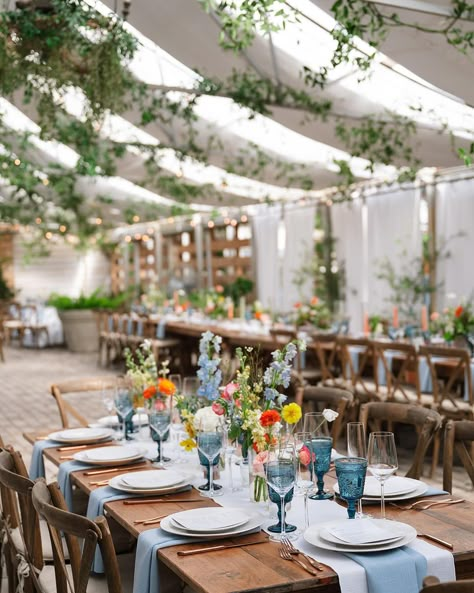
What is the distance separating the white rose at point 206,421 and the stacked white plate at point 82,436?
893mm

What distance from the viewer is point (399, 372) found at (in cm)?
653

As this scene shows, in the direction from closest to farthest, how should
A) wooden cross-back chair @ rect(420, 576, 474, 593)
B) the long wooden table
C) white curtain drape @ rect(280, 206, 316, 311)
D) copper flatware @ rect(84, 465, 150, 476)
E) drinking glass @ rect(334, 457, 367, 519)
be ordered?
1. wooden cross-back chair @ rect(420, 576, 474, 593)
2. the long wooden table
3. drinking glass @ rect(334, 457, 367, 519)
4. copper flatware @ rect(84, 465, 150, 476)
5. white curtain drape @ rect(280, 206, 316, 311)

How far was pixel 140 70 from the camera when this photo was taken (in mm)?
7672

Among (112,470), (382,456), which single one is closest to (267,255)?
(112,470)

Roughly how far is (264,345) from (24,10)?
4.28 metres

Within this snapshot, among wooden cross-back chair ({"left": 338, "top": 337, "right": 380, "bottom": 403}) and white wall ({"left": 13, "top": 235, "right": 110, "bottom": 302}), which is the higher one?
white wall ({"left": 13, "top": 235, "right": 110, "bottom": 302})

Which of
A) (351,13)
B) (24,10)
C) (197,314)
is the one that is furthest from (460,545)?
(197,314)

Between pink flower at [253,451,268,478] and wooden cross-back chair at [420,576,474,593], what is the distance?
93cm

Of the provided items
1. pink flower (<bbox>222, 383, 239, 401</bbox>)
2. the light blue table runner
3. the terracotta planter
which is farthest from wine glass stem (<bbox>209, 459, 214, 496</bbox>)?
the terracotta planter

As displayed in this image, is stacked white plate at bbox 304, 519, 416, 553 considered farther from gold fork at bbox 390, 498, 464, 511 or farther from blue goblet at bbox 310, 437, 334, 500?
blue goblet at bbox 310, 437, 334, 500

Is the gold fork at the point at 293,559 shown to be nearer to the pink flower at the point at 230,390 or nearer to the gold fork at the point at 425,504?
the gold fork at the point at 425,504

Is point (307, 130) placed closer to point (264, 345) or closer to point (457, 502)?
point (264, 345)

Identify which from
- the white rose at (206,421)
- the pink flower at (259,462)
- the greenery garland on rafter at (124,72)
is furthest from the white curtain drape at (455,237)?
the pink flower at (259,462)

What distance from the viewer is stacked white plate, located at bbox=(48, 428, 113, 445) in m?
3.66
